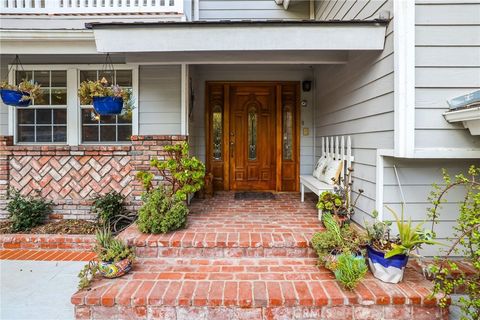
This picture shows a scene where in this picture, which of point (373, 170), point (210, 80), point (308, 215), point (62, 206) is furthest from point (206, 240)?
point (210, 80)

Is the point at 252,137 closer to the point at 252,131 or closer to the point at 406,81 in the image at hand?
the point at 252,131

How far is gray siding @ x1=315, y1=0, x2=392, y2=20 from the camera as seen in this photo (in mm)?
2865

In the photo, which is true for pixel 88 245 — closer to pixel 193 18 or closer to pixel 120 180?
pixel 120 180

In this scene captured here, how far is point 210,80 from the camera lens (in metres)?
5.30

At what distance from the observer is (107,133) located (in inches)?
169

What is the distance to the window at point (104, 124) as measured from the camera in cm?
425

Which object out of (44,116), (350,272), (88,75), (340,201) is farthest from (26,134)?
(350,272)

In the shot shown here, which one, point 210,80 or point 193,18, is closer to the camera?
point 193,18

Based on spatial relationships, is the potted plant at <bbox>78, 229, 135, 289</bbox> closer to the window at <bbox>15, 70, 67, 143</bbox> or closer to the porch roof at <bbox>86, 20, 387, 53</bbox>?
the porch roof at <bbox>86, 20, 387, 53</bbox>

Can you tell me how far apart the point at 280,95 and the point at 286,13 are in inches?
58.8

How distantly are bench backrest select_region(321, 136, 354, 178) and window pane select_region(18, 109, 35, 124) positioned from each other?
4.69 m

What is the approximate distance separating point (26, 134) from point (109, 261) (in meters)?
3.15

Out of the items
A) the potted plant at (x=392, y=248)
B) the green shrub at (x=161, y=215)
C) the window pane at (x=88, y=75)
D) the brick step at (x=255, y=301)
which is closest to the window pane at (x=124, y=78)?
the window pane at (x=88, y=75)

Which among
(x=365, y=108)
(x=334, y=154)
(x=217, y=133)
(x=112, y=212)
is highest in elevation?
(x=365, y=108)
